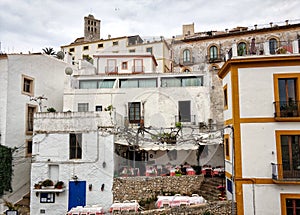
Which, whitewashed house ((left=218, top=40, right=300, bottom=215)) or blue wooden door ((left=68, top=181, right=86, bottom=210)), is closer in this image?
whitewashed house ((left=218, top=40, right=300, bottom=215))

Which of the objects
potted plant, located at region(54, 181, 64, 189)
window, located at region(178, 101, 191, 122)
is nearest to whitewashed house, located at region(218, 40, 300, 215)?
window, located at region(178, 101, 191, 122)

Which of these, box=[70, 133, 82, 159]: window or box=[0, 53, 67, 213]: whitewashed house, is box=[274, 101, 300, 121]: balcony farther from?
box=[0, 53, 67, 213]: whitewashed house

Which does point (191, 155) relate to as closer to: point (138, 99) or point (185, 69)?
point (138, 99)

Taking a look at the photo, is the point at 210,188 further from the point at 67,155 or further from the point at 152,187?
the point at 67,155

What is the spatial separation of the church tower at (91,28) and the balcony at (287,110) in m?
56.5

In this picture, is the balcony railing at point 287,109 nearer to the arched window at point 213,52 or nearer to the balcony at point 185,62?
the arched window at point 213,52

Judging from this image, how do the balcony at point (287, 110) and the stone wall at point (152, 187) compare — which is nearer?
the balcony at point (287, 110)

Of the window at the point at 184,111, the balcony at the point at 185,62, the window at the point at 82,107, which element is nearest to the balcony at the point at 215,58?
the balcony at the point at 185,62

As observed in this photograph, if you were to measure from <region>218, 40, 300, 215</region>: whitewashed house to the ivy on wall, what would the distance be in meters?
16.5

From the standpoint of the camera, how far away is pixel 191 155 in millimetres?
23203

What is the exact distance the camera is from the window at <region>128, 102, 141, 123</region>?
2597 cm

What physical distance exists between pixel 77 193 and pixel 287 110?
48.6ft

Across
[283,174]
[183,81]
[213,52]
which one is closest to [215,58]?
[213,52]

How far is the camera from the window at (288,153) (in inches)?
594
